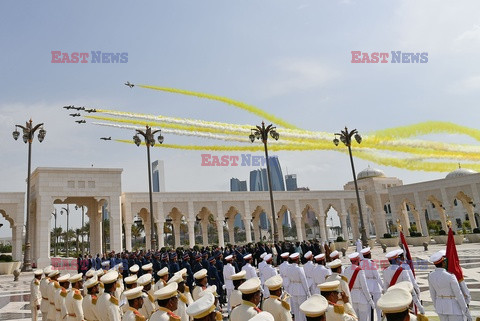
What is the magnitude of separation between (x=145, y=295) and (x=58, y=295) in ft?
6.52

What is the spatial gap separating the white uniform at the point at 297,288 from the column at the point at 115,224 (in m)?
26.9

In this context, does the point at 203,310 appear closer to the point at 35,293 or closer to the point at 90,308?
the point at 90,308

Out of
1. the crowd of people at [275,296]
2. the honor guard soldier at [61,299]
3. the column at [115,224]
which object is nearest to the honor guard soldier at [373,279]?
the crowd of people at [275,296]

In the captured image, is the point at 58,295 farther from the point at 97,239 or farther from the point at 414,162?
the point at 414,162

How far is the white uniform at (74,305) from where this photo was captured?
6562 mm

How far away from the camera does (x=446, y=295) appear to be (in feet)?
19.9

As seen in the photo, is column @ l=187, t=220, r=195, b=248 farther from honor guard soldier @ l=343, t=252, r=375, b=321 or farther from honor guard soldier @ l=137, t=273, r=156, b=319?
honor guard soldier @ l=343, t=252, r=375, b=321

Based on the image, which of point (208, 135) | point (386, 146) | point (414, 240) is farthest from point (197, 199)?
point (386, 146)

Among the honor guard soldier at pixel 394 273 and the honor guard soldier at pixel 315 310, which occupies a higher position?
the honor guard soldier at pixel 315 310

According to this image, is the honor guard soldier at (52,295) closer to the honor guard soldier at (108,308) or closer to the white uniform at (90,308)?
the white uniform at (90,308)

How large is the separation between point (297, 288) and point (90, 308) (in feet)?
15.4

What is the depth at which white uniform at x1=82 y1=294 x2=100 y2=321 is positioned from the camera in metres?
6.15

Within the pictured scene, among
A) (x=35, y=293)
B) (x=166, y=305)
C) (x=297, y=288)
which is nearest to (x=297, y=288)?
(x=297, y=288)

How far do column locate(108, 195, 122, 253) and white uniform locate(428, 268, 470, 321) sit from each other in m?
30.4
